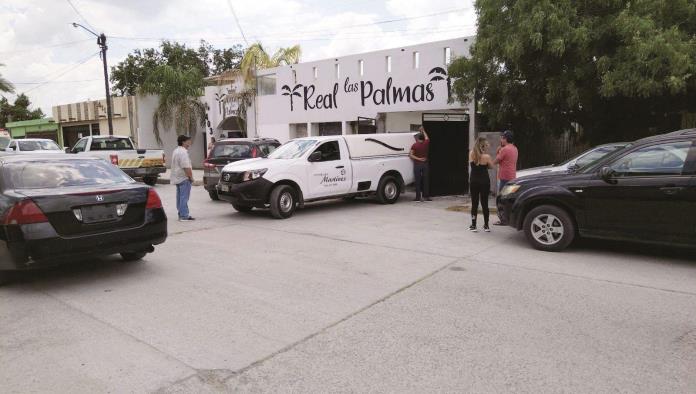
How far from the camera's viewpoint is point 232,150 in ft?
44.5

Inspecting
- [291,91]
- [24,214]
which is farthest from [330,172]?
[291,91]

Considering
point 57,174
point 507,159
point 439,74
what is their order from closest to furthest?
point 57,174
point 507,159
point 439,74

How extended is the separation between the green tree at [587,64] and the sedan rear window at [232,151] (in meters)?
5.74

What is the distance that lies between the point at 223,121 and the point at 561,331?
76.5ft

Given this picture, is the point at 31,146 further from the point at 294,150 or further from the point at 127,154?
the point at 294,150

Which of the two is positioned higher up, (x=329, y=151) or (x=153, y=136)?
(x=153, y=136)

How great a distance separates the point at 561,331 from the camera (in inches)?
175

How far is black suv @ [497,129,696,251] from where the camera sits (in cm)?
651

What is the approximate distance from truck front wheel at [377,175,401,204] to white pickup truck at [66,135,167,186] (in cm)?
895

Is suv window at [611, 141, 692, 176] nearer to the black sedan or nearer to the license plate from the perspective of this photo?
the black sedan

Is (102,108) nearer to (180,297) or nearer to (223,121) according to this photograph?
(223,121)

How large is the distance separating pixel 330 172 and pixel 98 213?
6328 millimetres

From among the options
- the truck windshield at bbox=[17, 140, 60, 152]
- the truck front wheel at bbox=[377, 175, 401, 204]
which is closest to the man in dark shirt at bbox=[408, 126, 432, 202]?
the truck front wheel at bbox=[377, 175, 401, 204]

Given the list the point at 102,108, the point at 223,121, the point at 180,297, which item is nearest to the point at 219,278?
the point at 180,297
